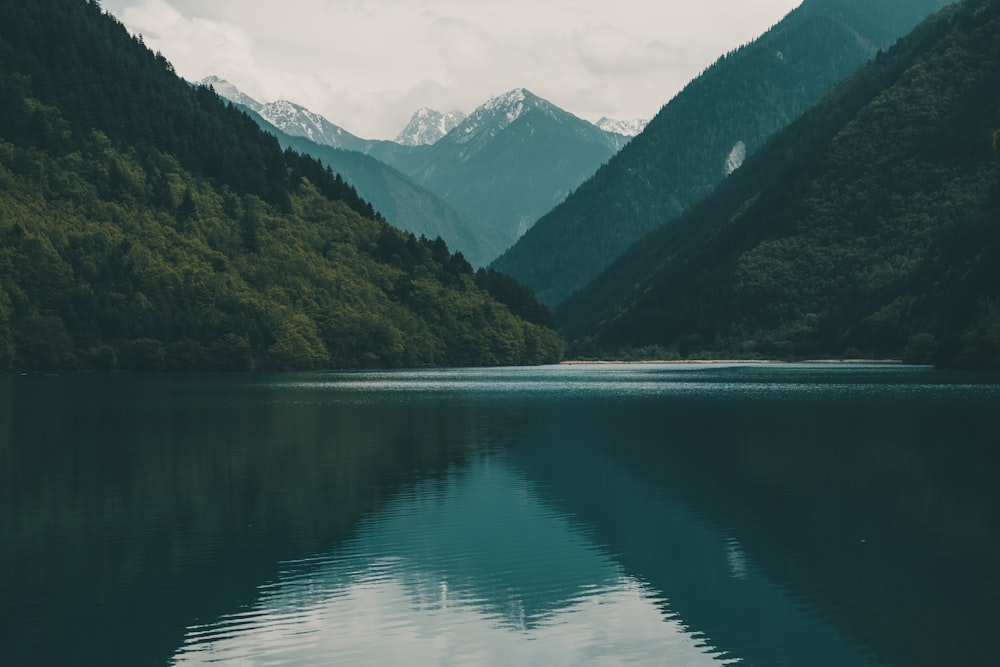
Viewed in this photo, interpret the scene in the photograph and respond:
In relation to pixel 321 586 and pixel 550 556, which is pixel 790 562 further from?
pixel 321 586

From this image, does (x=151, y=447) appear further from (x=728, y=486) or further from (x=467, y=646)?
(x=467, y=646)

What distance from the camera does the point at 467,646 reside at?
117ft

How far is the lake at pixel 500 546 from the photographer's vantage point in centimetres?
3619

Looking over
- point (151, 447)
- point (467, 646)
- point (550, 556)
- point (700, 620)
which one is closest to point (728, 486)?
point (550, 556)

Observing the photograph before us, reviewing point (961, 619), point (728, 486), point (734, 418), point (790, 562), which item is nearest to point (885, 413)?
point (734, 418)

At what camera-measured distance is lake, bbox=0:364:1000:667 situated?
3619cm

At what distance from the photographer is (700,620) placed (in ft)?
128

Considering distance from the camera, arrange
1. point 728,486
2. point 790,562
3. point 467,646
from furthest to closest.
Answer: point 728,486 < point 790,562 < point 467,646

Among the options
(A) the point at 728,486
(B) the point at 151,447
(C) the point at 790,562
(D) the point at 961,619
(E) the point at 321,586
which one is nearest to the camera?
(D) the point at 961,619

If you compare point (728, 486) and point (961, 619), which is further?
point (728, 486)

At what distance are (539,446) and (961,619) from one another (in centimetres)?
5691

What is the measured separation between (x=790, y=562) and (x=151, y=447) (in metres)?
56.0

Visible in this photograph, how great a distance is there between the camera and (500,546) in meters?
51.6

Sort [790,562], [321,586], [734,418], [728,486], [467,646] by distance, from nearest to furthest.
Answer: [467,646]
[321,586]
[790,562]
[728,486]
[734,418]
